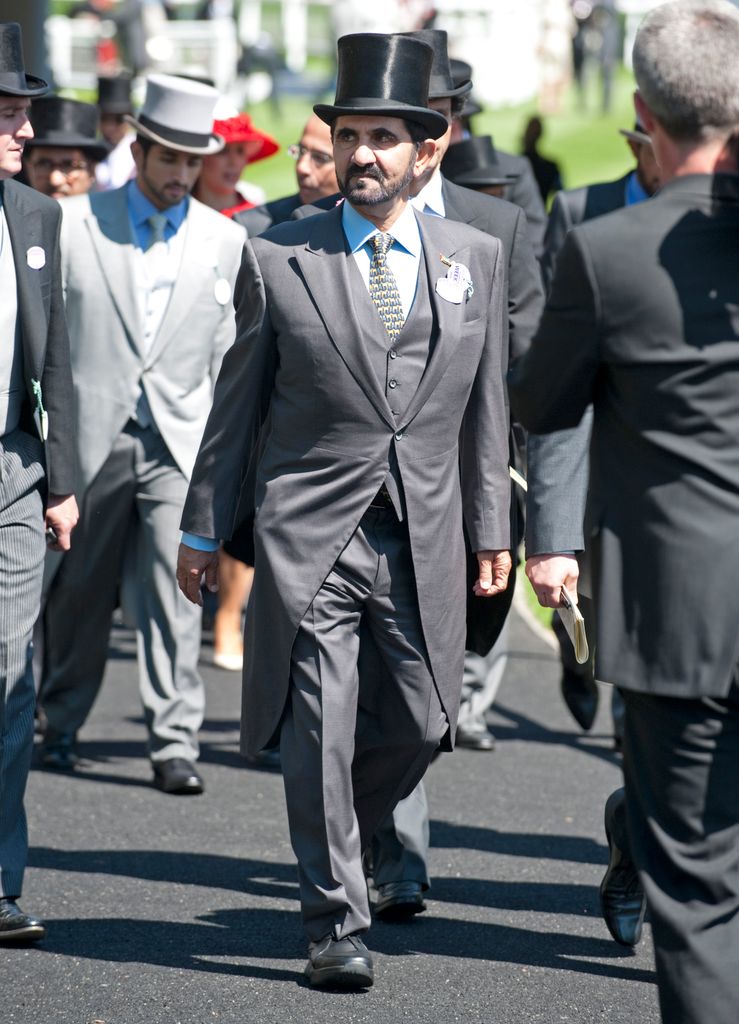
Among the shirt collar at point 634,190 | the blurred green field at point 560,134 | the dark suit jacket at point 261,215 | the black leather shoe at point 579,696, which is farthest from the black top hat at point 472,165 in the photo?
the blurred green field at point 560,134

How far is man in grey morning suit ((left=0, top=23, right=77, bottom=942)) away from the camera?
5.60 metres

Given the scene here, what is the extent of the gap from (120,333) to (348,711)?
2671mm

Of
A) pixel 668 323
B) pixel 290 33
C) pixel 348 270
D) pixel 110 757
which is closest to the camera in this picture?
pixel 668 323

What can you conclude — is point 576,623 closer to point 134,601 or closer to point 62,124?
point 134,601

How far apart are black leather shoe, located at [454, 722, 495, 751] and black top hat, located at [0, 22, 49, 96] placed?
3468 millimetres

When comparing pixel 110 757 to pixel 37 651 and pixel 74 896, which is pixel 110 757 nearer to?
pixel 37 651

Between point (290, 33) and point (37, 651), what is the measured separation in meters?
34.5

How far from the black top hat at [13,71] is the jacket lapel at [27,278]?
30 cm

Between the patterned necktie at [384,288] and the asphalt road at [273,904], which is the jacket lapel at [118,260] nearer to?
the asphalt road at [273,904]

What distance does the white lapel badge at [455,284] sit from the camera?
17.4ft

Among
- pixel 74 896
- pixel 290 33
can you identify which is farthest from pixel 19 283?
pixel 290 33

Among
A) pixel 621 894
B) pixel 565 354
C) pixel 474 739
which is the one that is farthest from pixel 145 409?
pixel 565 354

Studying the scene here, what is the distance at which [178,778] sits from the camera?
7.42 m

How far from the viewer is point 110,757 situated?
806cm
